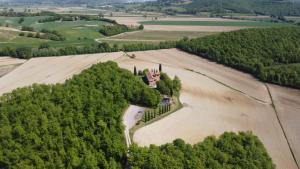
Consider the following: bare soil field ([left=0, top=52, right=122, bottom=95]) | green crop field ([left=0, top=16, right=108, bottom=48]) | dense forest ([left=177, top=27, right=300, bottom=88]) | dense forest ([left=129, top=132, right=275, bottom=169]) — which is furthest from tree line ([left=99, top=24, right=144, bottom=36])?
dense forest ([left=129, top=132, right=275, bottom=169])

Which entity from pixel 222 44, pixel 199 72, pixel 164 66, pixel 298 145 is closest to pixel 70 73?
pixel 164 66

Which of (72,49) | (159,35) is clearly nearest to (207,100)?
(72,49)

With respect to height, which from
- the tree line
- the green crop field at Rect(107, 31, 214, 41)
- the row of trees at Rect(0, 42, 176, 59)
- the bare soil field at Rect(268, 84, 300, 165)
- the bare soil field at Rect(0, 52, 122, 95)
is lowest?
the bare soil field at Rect(268, 84, 300, 165)

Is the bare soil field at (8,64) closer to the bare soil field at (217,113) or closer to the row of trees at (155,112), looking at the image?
the bare soil field at (217,113)

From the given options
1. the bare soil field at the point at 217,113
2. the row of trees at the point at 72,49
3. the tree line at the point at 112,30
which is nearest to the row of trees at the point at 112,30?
the tree line at the point at 112,30

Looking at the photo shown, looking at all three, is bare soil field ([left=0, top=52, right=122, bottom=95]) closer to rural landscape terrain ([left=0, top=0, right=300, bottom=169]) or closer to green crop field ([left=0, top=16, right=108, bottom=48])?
rural landscape terrain ([left=0, top=0, right=300, bottom=169])
